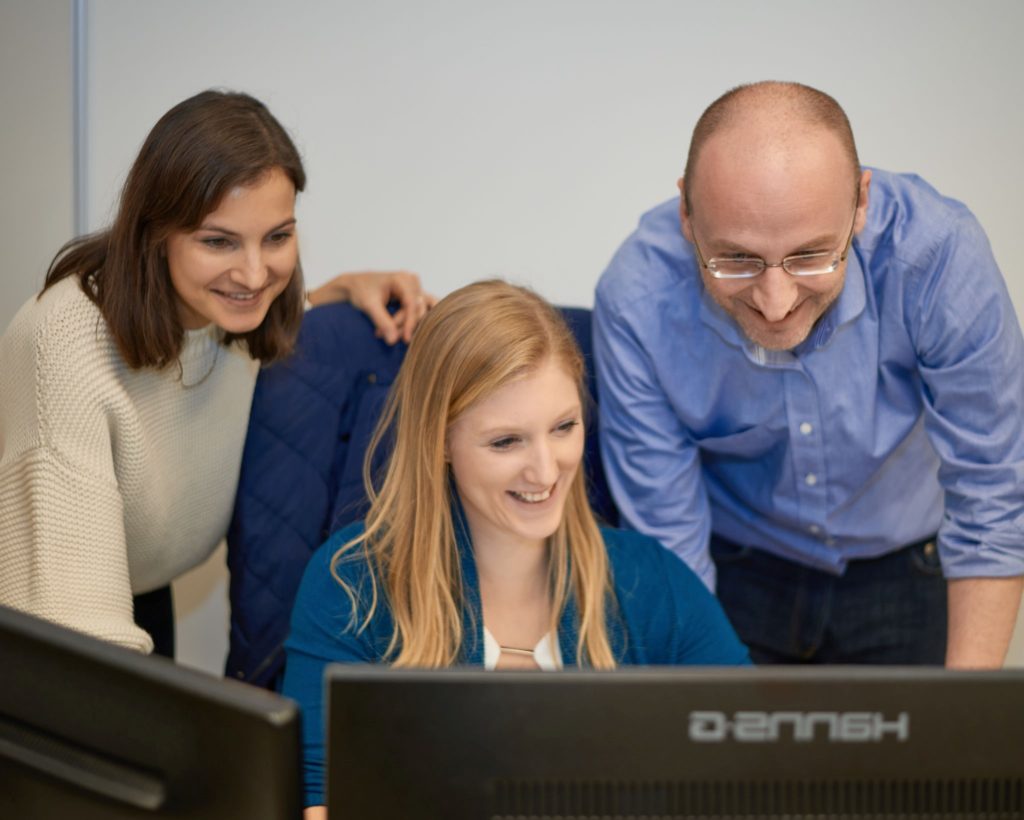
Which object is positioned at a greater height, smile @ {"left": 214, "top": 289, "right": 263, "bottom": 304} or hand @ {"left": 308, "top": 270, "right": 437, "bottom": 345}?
smile @ {"left": 214, "top": 289, "right": 263, "bottom": 304}

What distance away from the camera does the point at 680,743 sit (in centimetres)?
73

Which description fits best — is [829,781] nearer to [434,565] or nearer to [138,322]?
[434,565]

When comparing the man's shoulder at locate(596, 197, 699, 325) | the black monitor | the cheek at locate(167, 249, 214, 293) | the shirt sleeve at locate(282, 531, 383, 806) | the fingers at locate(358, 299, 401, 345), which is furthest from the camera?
the fingers at locate(358, 299, 401, 345)

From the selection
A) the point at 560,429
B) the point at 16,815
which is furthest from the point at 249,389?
the point at 16,815

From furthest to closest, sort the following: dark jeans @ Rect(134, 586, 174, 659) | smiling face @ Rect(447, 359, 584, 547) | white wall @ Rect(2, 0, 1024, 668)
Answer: white wall @ Rect(2, 0, 1024, 668), dark jeans @ Rect(134, 586, 174, 659), smiling face @ Rect(447, 359, 584, 547)

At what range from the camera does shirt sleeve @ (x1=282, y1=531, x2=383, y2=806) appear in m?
Answer: 1.39

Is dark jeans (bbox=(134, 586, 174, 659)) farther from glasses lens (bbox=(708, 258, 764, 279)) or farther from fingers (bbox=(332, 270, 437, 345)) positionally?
glasses lens (bbox=(708, 258, 764, 279))

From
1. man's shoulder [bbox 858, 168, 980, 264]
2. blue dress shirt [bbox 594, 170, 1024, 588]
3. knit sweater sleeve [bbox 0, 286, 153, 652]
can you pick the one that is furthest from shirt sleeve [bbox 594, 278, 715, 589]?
knit sweater sleeve [bbox 0, 286, 153, 652]

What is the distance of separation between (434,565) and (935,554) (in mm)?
907

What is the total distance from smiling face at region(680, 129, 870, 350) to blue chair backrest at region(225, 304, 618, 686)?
401mm

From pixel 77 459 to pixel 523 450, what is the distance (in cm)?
57

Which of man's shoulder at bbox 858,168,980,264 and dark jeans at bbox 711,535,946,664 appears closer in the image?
man's shoulder at bbox 858,168,980,264

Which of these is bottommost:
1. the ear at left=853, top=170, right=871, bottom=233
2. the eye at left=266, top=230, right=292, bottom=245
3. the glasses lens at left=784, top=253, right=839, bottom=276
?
the eye at left=266, top=230, right=292, bottom=245

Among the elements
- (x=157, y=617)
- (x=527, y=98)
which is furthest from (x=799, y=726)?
(x=527, y=98)
